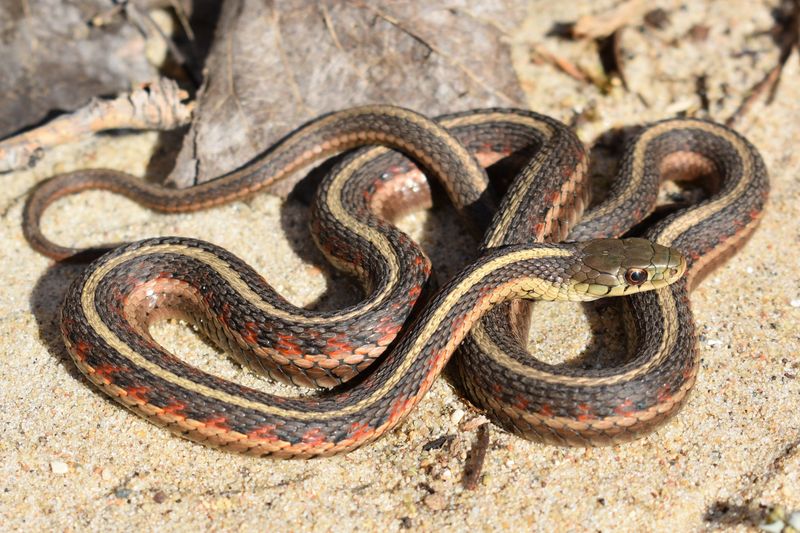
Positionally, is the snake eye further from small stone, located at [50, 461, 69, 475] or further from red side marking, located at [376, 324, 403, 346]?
small stone, located at [50, 461, 69, 475]

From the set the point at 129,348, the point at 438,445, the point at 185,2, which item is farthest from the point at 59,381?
the point at 185,2

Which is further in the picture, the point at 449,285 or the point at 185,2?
the point at 185,2

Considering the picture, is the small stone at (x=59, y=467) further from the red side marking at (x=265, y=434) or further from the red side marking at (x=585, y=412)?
the red side marking at (x=585, y=412)

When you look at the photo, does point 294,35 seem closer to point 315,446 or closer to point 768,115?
point 315,446

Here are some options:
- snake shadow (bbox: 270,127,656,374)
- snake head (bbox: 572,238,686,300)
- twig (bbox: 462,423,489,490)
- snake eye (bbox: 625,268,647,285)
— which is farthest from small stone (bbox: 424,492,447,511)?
snake eye (bbox: 625,268,647,285)

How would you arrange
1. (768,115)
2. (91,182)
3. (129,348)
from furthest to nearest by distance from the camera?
(768,115)
(91,182)
(129,348)

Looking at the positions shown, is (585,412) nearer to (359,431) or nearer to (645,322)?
(645,322)
